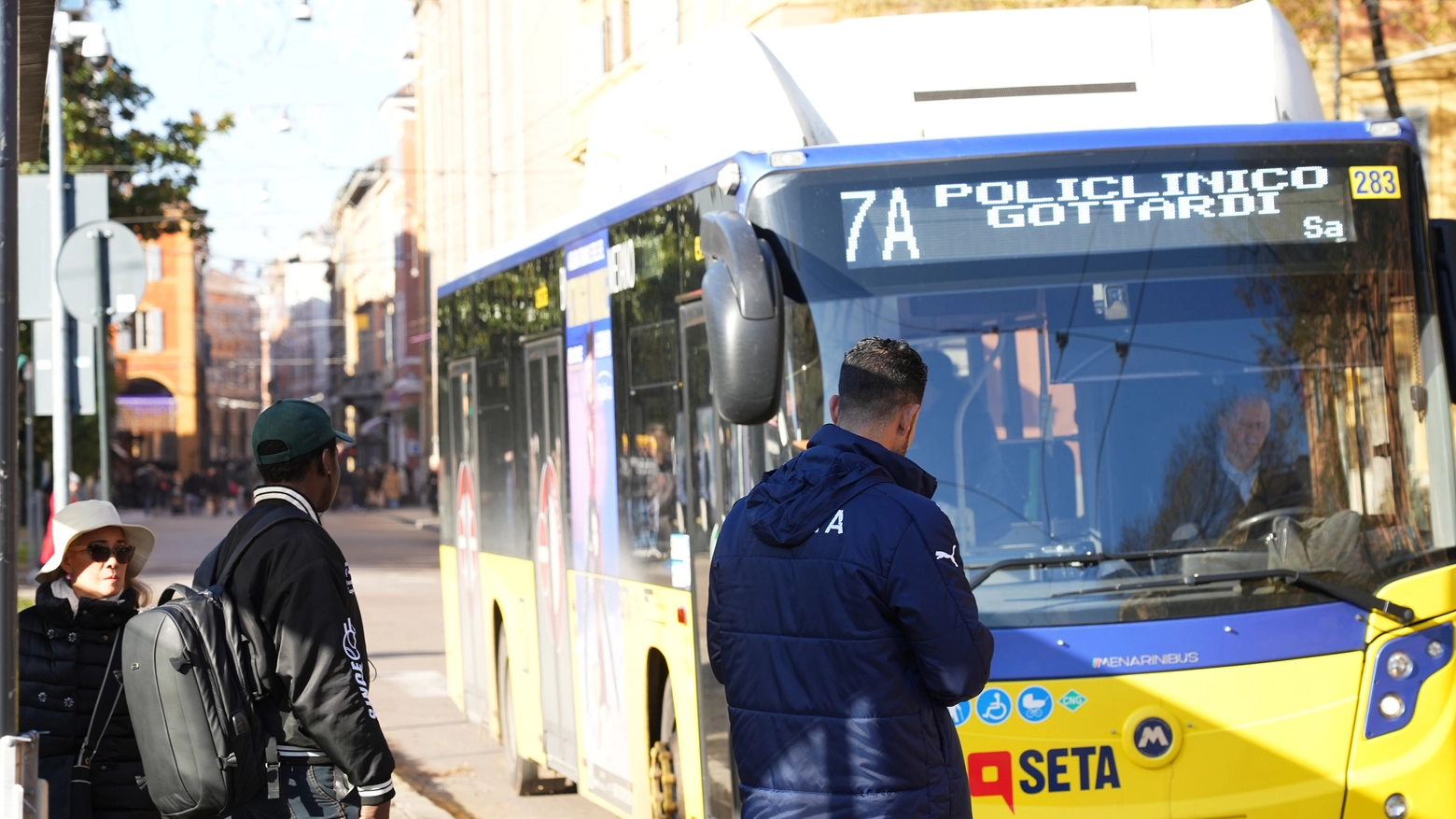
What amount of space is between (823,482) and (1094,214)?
102 inches

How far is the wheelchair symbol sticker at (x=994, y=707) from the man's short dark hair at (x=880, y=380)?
1984 millimetres

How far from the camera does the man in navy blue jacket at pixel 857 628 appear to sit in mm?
3477

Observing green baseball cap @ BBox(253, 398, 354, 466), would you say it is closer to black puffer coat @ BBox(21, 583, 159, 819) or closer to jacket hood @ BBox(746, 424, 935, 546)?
black puffer coat @ BBox(21, 583, 159, 819)

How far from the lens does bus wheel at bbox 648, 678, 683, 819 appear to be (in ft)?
23.1

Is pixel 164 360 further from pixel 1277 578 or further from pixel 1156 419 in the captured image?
pixel 1277 578

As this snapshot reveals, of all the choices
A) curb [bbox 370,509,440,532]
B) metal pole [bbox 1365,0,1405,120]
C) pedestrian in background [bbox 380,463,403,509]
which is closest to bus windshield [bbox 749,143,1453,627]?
metal pole [bbox 1365,0,1405,120]

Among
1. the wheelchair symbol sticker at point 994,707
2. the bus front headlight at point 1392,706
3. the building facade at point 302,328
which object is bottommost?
the bus front headlight at point 1392,706

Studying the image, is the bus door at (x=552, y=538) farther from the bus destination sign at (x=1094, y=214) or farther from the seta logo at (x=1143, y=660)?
the seta logo at (x=1143, y=660)

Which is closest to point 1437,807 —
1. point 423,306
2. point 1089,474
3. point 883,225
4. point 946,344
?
point 1089,474

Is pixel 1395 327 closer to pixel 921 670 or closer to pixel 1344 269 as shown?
pixel 1344 269

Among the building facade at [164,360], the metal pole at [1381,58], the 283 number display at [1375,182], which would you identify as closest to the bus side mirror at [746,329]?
the 283 number display at [1375,182]

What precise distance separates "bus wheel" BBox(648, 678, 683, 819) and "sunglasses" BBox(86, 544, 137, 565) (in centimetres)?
263

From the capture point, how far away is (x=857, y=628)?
3.51 metres

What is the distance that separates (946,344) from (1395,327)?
1504 millimetres
